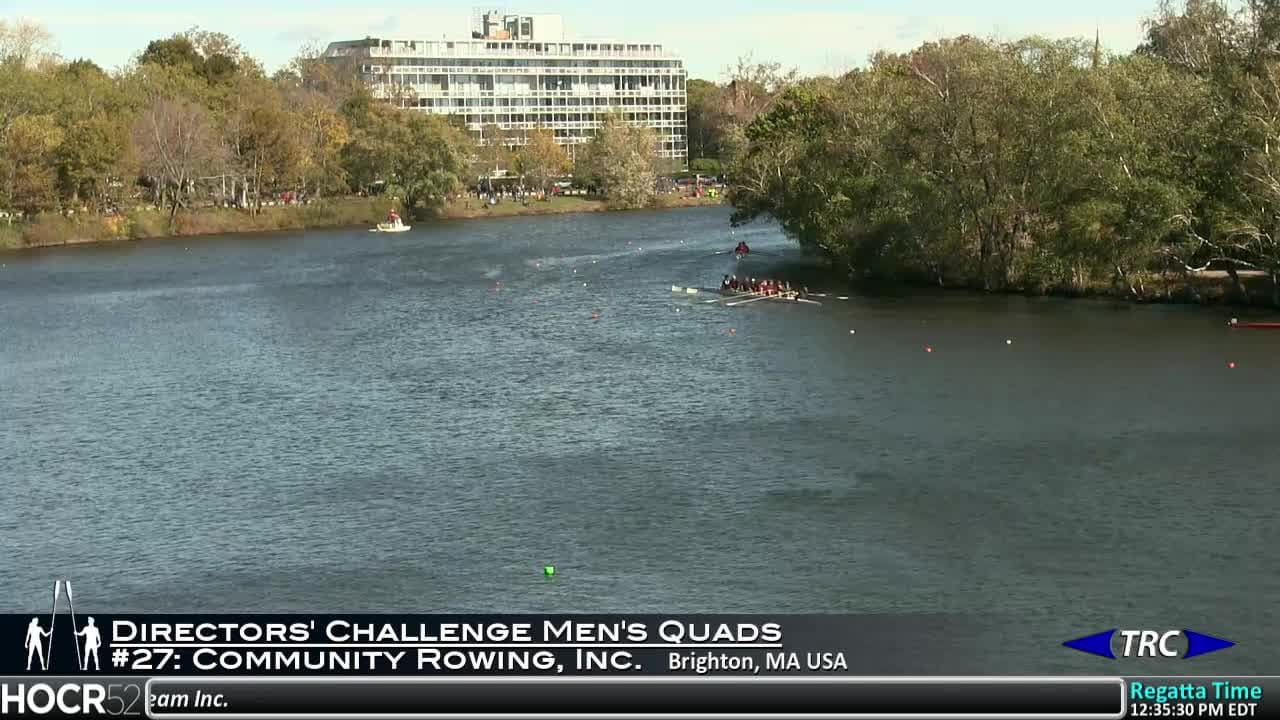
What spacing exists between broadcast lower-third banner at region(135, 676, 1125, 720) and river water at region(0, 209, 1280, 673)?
13251mm

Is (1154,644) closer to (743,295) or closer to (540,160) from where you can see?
(743,295)

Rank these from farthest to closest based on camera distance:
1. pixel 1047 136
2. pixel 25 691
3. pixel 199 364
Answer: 1. pixel 1047 136
2. pixel 199 364
3. pixel 25 691

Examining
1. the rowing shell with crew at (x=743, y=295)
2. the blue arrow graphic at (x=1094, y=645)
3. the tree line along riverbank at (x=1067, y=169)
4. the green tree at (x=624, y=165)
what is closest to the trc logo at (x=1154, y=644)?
the blue arrow graphic at (x=1094, y=645)

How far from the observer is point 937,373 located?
53312mm

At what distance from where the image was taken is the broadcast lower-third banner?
13.7m

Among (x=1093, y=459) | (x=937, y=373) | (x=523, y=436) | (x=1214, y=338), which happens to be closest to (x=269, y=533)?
(x=523, y=436)

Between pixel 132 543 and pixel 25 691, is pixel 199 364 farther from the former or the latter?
pixel 25 691

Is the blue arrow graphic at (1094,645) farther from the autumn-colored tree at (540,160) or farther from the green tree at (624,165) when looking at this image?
the autumn-colored tree at (540,160)

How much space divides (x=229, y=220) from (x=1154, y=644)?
136 m

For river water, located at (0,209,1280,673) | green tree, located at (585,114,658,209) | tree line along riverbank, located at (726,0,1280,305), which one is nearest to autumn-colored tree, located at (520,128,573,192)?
green tree, located at (585,114,658,209)

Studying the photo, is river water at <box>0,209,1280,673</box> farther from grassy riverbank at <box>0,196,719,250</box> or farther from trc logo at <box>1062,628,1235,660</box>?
grassy riverbank at <box>0,196,719,250</box>

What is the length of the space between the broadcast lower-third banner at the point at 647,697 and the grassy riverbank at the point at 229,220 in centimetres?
13010

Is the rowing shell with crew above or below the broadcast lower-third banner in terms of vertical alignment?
below

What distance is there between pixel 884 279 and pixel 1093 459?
43283 mm
